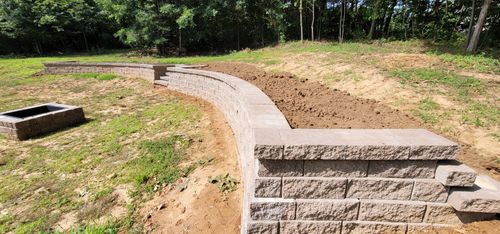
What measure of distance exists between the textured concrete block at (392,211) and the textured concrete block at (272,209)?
1.84ft

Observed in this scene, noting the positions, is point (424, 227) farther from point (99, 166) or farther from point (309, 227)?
point (99, 166)

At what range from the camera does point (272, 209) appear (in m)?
2.09

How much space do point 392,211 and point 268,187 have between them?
988mm

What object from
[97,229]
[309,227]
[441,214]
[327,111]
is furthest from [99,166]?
→ [441,214]

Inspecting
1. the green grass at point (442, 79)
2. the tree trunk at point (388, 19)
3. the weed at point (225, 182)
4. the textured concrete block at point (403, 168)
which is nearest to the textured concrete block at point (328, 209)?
the textured concrete block at point (403, 168)

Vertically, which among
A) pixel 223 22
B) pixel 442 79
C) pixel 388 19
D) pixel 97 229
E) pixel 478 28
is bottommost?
pixel 97 229

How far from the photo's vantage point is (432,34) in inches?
585

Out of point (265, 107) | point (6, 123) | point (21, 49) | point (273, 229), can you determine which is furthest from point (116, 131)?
point (21, 49)

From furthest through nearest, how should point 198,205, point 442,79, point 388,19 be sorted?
point 388,19 → point 442,79 → point 198,205

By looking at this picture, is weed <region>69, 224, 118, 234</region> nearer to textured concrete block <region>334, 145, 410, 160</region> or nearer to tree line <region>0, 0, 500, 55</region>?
textured concrete block <region>334, 145, 410, 160</region>

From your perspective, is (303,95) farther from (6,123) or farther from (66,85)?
(66,85)

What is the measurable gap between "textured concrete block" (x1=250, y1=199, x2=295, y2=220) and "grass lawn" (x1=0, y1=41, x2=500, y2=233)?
1336mm

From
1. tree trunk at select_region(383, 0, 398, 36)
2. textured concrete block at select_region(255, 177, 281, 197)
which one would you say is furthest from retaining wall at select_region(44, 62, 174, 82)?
tree trunk at select_region(383, 0, 398, 36)

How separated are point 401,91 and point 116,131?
5.39 meters
